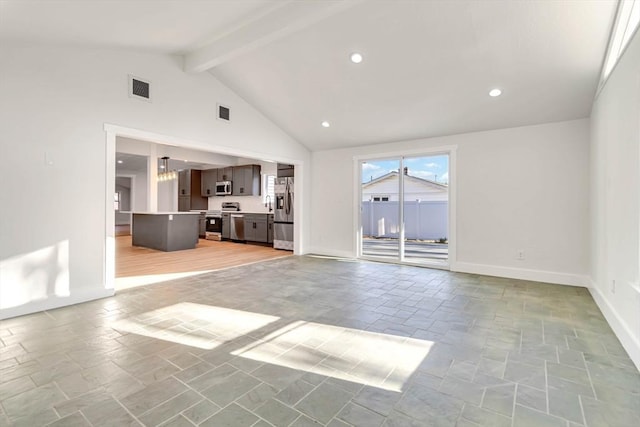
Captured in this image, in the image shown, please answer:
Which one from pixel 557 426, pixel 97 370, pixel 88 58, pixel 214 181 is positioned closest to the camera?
pixel 557 426

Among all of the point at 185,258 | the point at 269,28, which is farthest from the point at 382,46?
the point at 185,258

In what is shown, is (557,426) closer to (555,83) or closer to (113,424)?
(113,424)

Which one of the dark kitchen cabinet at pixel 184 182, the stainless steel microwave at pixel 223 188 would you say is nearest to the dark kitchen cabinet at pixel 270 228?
the stainless steel microwave at pixel 223 188

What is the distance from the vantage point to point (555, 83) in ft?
12.4

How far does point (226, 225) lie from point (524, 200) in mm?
7654

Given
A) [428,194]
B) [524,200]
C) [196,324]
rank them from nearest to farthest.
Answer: [196,324] → [524,200] → [428,194]

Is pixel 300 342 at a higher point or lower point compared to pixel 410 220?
lower

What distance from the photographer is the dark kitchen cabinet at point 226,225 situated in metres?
9.37

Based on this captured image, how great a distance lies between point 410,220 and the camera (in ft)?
24.2

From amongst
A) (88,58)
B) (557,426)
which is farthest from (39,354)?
(557,426)

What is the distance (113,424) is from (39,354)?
127cm

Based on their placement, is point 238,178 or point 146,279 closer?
point 146,279

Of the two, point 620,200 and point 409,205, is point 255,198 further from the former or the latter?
point 620,200

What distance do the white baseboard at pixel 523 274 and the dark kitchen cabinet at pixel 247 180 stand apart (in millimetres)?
6037
